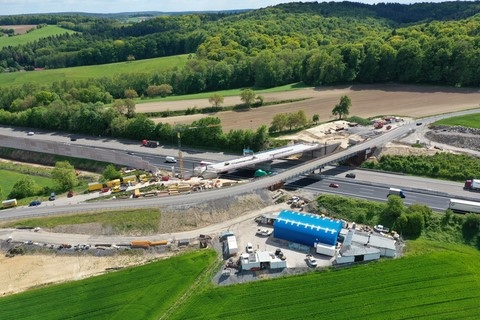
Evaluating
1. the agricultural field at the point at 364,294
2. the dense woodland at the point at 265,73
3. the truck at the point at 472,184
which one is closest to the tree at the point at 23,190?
the dense woodland at the point at 265,73

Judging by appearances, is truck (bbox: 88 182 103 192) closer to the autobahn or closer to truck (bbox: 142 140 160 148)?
the autobahn

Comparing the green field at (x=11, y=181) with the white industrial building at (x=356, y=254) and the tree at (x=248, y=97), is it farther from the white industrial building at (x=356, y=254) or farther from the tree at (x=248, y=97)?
the white industrial building at (x=356, y=254)

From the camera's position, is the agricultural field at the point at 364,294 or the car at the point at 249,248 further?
the car at the point at 249,248

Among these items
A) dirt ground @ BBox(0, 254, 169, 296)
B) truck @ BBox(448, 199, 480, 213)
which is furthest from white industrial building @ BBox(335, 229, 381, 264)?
dirt ground @ BBox(0, 254, 169, 296)

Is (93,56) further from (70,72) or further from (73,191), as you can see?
(73,191)

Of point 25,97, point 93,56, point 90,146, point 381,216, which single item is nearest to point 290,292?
point 381,216

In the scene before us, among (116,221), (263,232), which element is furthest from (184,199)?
(263,232)
